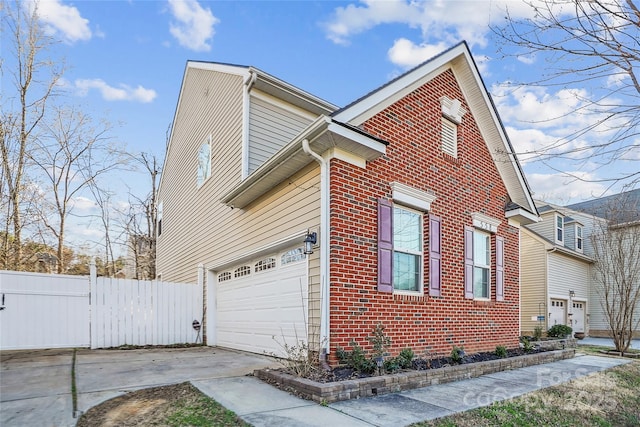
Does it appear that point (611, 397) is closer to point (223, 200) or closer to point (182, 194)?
point (223, 200)

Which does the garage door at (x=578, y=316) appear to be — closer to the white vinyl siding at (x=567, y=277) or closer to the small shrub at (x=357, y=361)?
the white vinyl siding at (x=567, y=277)

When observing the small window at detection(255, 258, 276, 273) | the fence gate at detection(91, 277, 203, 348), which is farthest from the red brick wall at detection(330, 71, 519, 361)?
the fence gate at detection(91, 277, 203, 348)

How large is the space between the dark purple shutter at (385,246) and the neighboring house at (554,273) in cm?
1364

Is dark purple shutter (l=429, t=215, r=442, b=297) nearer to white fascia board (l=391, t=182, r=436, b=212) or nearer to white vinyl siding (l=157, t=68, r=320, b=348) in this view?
white fascia board (l=391, t=182, r=436, b=212)

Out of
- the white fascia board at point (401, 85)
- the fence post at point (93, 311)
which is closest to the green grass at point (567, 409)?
the white fascia board at point (401, 85)

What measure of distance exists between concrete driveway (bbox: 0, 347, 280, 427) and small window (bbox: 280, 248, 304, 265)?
1.84m

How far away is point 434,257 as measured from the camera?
7.72m

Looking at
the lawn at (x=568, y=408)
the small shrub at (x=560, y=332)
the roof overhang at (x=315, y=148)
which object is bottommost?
the small shrub at (x=560, y=332)

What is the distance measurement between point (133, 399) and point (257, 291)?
4.01m

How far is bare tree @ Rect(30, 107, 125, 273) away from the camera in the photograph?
14798 mm

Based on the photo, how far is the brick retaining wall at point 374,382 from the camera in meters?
4.88

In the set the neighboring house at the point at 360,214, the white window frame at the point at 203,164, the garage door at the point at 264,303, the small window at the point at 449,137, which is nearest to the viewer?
the neighboring house at the point at 360,214

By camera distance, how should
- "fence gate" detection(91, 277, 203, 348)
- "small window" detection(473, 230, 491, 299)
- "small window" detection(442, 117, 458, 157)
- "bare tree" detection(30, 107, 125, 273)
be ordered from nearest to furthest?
"small window" detection(442, 117, 458, 157) < "small window" detection(473, 230, 491, 299) < "fence gate" detection(91, 277, 203, 348) < "bare tree" detection(30, 107, 125, 273)

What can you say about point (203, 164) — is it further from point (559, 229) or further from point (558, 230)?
point (559, 229)
